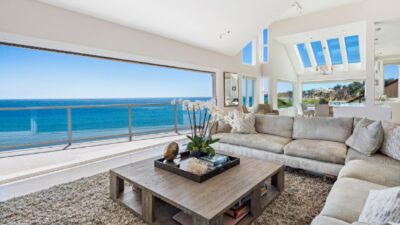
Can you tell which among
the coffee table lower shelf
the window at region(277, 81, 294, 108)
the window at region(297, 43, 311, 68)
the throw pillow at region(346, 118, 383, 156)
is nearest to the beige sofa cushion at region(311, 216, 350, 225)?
the coffee table lower shelf

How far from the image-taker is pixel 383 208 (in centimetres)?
98

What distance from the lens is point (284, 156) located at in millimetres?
3043

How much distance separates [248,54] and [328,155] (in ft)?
19.8

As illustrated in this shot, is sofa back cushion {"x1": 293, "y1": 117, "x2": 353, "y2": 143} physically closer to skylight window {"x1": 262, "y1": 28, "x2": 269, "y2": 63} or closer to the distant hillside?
skylight window {"x1": 262, "y1": 28, "x2": 269, "y2": 63}

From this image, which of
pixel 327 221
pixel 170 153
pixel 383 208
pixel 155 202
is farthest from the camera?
pixel 170 153

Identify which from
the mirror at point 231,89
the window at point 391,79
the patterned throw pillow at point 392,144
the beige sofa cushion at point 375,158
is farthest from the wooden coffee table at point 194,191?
the window at point 391,79

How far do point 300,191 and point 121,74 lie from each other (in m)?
7.44

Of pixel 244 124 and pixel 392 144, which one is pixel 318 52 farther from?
pixel 392 144

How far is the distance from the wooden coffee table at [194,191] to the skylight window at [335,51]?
8.56 meters

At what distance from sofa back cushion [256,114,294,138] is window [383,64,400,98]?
281 inches

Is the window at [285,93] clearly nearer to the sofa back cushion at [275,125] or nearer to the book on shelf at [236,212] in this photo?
the sofa back cushion at [275,125]

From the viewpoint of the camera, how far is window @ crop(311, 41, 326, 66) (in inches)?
354

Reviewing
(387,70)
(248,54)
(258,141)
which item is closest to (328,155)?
(258,141)

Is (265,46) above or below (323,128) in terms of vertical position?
above
